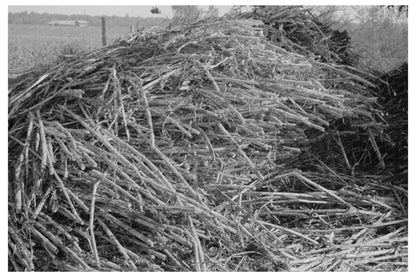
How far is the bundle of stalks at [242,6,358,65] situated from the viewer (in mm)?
4488

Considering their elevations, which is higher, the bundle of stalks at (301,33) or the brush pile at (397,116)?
the bundle of stalks at (301,33)

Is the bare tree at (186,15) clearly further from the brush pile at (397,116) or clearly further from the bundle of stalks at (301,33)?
the brush pile at (397,116)


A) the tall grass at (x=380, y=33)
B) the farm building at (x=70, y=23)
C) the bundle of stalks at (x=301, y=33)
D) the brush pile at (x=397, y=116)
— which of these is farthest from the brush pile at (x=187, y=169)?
the farm building at (x=70, y=23)

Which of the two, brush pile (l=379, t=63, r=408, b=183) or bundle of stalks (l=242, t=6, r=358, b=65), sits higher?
bundle of stalks (l=242, t=6, r=358, b=65)

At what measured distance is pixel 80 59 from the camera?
351 centimetres

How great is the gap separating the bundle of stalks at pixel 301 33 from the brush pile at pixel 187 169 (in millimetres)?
508

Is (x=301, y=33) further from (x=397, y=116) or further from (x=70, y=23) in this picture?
(x=70, y=23)

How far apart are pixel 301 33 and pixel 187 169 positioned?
6.96 ft

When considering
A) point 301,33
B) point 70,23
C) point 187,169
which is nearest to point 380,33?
point 301,33

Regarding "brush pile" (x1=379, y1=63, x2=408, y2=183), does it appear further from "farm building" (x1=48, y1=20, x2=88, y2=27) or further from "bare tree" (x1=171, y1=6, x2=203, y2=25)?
"farm building" (x1=48, y1=20, x2=88, y2=27)

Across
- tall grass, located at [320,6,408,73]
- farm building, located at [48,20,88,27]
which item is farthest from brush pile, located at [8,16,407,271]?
farm building, located at [48,20,88,27]

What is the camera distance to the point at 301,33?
4.68 metres

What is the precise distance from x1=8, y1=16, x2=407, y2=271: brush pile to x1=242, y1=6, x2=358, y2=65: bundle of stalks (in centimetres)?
51

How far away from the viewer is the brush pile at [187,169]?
281 centimetres
